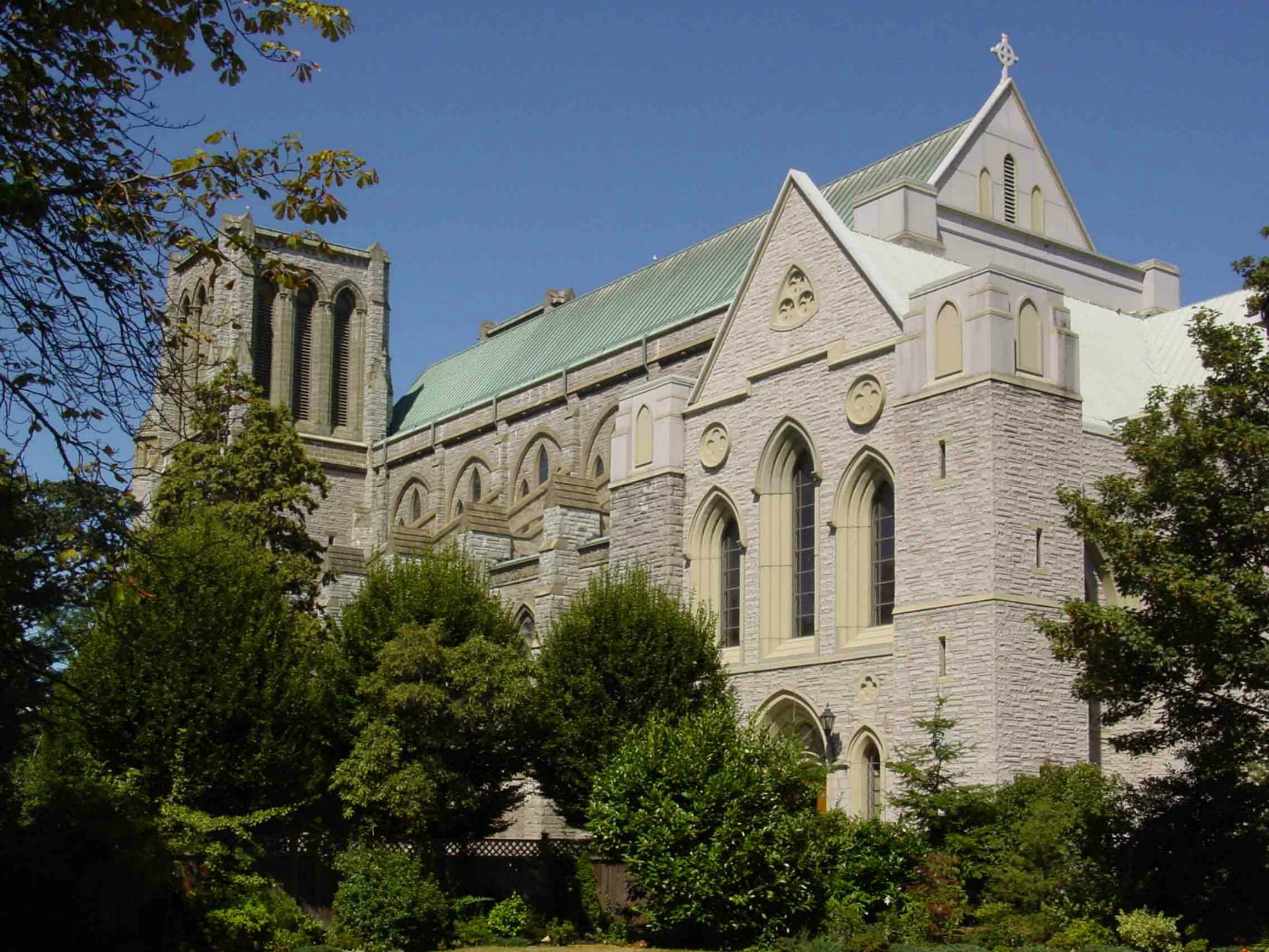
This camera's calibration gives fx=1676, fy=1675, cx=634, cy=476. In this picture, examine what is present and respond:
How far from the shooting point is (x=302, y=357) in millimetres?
66000

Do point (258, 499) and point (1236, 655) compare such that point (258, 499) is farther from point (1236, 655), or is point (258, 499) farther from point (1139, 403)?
point (1236, 655)

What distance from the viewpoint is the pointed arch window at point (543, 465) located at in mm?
52812

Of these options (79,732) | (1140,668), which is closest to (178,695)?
(79,732)

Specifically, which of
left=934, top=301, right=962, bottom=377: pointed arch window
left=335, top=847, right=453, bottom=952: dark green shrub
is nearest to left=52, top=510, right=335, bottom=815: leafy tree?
left=335, top=847, right=453, bottom=952: dark green shrub

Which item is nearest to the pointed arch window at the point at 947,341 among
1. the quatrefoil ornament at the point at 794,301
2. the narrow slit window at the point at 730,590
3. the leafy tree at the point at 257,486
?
the quatrefoil ornament at the point at 794,301

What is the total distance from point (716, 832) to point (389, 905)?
5.19 meters

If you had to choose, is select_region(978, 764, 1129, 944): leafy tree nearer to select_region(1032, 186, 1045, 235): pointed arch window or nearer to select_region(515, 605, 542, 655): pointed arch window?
select_region(515, 605, 542, 655): pointed arch window

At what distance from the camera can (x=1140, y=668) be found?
2191cm

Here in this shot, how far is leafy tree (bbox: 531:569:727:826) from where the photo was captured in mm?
29312

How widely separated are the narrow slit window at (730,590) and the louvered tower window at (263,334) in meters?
34.4

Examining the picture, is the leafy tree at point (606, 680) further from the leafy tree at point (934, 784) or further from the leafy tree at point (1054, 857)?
the leafy tree at point (1054, 857)

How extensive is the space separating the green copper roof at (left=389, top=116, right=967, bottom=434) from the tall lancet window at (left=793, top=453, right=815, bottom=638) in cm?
950

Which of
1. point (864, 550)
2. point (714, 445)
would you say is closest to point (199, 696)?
point (714, 445)

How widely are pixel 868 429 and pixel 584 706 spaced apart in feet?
23.4
